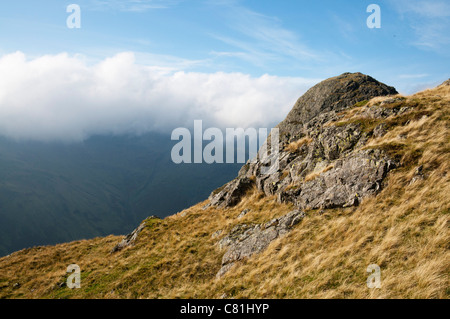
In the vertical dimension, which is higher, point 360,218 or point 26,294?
point 360,218

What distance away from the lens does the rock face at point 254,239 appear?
14918 millimetres

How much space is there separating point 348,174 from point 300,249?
22.9 feet

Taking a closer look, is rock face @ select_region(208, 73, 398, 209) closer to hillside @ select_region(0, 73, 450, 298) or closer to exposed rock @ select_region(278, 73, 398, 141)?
hillside @ select_region(0, 73, 450, 298)

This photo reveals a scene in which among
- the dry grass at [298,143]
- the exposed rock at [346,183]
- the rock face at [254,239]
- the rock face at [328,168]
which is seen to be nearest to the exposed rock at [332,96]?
the dry grass at [298,143]

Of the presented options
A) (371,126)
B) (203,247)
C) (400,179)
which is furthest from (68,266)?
(371,126)

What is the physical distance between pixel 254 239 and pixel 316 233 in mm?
4320

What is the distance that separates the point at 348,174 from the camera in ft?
53.7

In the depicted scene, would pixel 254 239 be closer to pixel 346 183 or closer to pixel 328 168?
pixel 346 183

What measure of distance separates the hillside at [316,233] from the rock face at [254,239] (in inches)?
3.6

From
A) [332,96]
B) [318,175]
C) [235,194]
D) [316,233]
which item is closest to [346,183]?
[318,175]
